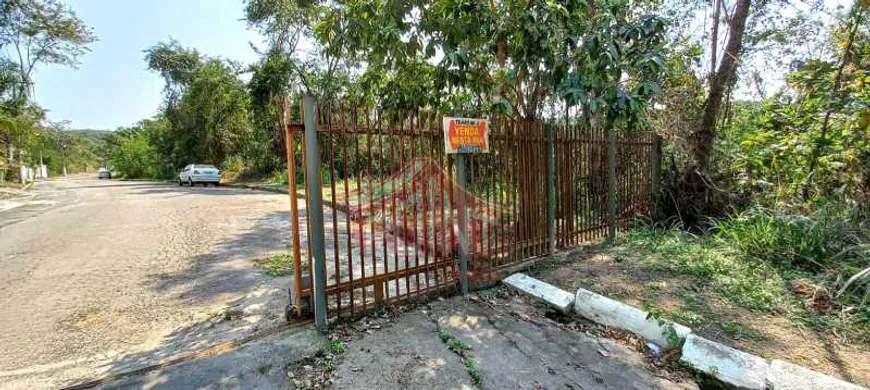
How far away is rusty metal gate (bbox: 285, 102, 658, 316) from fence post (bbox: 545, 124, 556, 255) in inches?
1.4

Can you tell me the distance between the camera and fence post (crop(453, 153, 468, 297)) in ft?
11.6

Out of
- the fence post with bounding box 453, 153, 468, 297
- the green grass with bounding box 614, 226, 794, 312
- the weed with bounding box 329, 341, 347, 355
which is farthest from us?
the fence post with bounding box 453, 153, 468, 297

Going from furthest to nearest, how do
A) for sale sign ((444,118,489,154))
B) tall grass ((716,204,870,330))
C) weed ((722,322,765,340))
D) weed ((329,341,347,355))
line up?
for sale sign ((444,118,489,154)), tall grass ((716,204,870,330)), weed ((722,322,765,340)), weed ((329,341,347,355))

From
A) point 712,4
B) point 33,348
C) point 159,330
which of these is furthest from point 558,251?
point 712,4

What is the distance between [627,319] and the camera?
3031 millimetres

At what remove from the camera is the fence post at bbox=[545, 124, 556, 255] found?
14.6ft

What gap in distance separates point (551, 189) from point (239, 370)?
356 centimetres

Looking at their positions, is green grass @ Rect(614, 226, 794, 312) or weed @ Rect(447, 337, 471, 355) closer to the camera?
weed @ Rect(447, 337, 471, 355)

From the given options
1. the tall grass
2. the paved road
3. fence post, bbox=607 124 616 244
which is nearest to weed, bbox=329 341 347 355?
the paved road

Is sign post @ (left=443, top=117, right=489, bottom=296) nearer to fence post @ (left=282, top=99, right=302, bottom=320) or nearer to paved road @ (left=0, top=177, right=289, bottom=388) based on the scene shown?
fence post @ (left=282, top=99, right=302, bottom=320)

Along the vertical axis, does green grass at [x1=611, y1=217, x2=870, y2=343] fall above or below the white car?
below

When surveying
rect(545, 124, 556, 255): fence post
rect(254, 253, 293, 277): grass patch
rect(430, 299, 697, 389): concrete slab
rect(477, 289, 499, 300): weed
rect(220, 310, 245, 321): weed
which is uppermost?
rect(545, 124, 556, 255): fence post

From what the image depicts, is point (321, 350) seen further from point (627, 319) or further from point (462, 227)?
point (627, 319)

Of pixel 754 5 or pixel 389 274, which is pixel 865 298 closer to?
pixel 389 274
